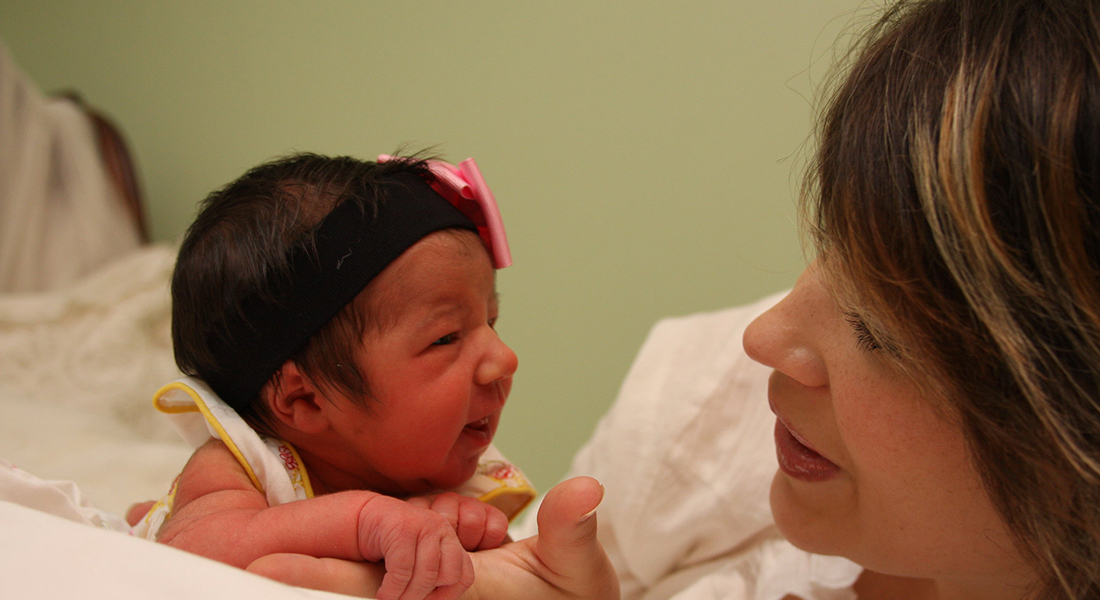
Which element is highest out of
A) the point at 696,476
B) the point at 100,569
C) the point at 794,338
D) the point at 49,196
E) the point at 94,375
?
the point at 794,338

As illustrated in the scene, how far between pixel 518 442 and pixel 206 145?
1.23 metres

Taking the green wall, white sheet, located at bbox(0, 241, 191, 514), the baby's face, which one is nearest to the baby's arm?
the baby's face

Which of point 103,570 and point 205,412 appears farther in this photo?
point 205,412

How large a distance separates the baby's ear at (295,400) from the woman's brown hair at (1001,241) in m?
0.53

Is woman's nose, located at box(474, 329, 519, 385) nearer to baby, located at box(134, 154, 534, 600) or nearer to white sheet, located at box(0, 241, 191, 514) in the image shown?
baby, located at box(134, 154, 534, 600)

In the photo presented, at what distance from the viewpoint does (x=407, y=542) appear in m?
0.64

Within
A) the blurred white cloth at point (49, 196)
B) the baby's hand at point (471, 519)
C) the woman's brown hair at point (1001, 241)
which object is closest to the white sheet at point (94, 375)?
the blurred white cloth at point (49, 196)

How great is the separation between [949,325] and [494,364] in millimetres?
430

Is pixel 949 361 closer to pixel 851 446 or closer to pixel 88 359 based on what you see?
pixel 851 446

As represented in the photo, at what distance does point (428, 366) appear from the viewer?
0.78 metres

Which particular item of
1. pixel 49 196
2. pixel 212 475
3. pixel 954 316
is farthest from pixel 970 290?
pixel 49 196

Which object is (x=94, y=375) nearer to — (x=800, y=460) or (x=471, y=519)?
(x=471, y=519)

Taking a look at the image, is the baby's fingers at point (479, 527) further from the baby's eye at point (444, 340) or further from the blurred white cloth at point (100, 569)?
the blurred white cloth at point (100, 569)

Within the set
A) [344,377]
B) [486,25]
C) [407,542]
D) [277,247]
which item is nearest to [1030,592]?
[407,542]
